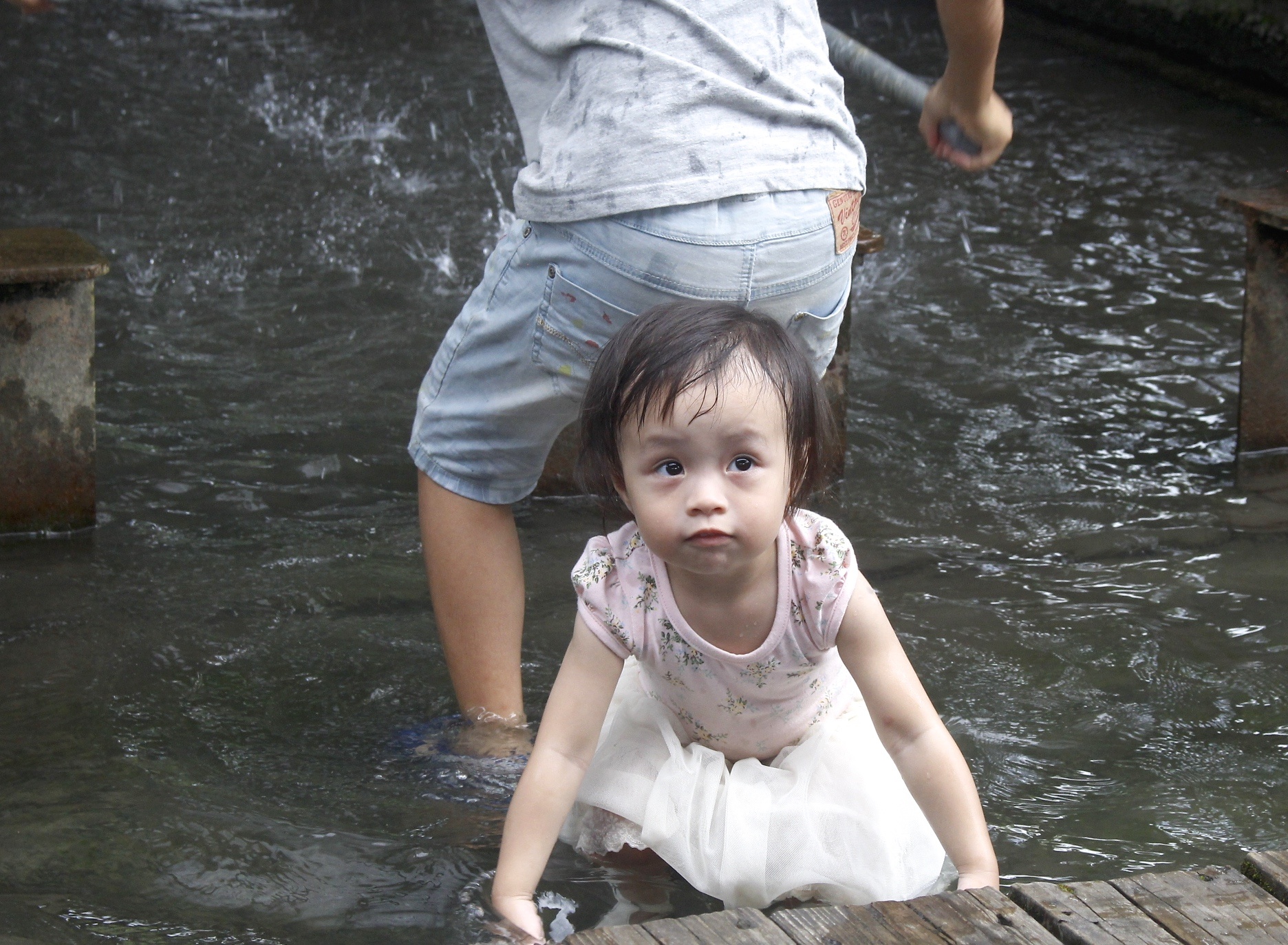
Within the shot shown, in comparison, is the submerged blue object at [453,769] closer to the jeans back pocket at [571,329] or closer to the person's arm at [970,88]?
the jeans back pocket at [571,329]

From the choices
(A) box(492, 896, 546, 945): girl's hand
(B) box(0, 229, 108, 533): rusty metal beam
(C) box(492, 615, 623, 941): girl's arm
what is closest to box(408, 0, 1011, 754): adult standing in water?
(C) box(492, 615, 623, 941): girl's arm

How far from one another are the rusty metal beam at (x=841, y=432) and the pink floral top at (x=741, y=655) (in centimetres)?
123

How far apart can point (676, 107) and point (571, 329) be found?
30cm

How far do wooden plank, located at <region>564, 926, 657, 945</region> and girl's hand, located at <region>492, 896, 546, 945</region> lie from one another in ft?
0.58

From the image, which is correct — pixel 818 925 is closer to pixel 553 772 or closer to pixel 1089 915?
pixel 1089 915

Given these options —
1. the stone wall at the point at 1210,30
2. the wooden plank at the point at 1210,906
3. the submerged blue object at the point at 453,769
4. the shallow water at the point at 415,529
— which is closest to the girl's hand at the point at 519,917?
the shallow water at the point at 415,529

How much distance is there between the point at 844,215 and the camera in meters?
1.85

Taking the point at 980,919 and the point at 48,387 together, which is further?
the point at 48,387

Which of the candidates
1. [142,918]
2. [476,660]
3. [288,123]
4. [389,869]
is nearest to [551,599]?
[476,660]

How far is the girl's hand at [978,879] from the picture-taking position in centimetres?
166

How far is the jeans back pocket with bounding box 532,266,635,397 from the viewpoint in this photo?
182 centimetres

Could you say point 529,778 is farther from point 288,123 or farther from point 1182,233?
point 288,123

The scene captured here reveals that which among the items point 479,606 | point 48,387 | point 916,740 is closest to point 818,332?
point 916,740

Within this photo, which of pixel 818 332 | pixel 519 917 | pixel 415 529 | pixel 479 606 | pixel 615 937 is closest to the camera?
pixel 615 937
